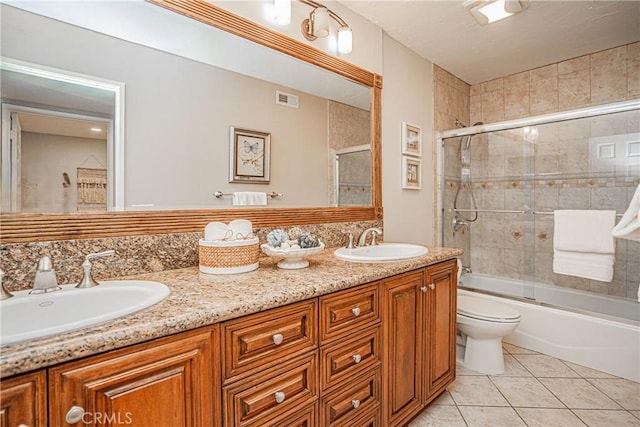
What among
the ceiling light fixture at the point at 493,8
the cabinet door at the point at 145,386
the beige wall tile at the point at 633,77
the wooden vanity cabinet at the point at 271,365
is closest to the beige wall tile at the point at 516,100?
the beige wall tile at the point at 633,77

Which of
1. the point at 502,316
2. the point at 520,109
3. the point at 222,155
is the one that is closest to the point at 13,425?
the point at 222,155

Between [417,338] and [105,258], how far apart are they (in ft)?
4.47

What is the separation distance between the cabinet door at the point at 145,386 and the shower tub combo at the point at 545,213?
245cm

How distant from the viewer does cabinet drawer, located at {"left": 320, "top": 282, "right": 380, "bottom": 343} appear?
1.11 metres

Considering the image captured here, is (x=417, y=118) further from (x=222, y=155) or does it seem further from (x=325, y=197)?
(x=222, y=155)

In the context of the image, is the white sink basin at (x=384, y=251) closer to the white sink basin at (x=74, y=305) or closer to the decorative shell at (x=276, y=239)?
the decorative shell at (x=276, y=239)

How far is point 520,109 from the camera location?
3.10 metres

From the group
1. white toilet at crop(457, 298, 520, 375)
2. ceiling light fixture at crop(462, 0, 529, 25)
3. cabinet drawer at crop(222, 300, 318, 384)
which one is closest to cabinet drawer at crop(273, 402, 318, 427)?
cabinet drawer at crop(222, 300, 318, 384)

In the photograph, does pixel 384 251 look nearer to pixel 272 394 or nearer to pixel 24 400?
pixel 272 394

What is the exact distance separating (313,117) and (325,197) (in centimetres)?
47

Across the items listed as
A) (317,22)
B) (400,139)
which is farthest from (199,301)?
(400,139)

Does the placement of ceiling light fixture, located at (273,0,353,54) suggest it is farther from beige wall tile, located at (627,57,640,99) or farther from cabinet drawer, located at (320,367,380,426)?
beige wall tile, located at (627,57,640,99)

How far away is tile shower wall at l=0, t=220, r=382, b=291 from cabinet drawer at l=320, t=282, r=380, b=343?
624mm

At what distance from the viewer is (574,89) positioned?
2.79 metres
